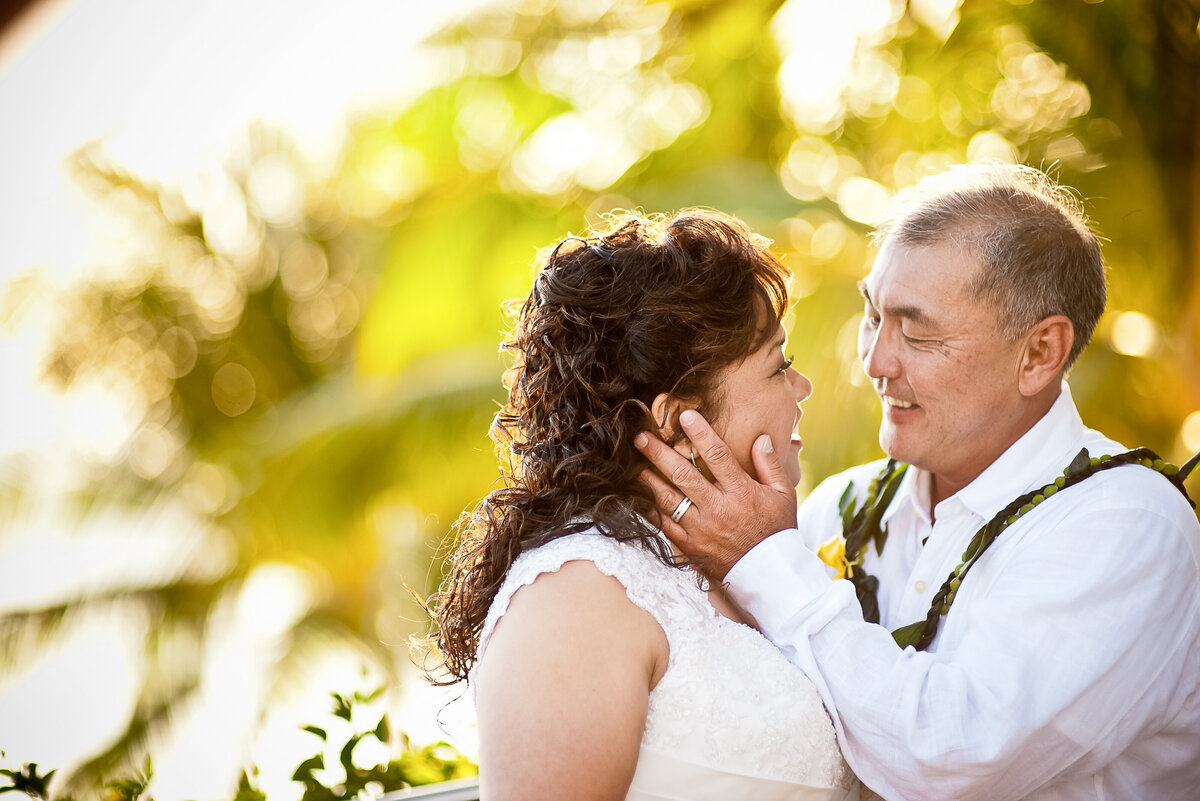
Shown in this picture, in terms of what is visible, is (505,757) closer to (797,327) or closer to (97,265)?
(797,327)

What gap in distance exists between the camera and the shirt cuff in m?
2.55

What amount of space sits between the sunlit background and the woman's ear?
4.10 metres

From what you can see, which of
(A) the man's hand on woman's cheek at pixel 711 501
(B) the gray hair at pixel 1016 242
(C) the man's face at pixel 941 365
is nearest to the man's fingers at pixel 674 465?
(A) the man's hand on woman's cheek at pixel 711 501

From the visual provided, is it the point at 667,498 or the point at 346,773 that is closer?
the point at 667,498

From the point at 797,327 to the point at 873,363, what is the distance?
12.6 ft

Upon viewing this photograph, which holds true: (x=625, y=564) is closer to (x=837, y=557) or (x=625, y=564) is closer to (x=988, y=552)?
(x=988, y=552)

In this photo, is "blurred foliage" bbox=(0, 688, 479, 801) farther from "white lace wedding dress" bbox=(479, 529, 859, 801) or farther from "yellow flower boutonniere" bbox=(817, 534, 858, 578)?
"yellow flower boutonniere" bbox=(817, 534, 858, 578)

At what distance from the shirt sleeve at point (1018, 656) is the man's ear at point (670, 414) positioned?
13.4 inches

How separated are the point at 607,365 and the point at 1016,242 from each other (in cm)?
133

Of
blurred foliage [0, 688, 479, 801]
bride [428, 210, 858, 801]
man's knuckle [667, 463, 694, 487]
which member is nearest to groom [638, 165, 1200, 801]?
man's knuckle [667, 463, 694, 487]

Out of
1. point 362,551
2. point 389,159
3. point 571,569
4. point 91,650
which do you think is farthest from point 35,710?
point 571,569

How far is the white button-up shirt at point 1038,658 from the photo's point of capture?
2.38m

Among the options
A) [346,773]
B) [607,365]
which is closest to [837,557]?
[607,365]

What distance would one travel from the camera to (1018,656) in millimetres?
2408
